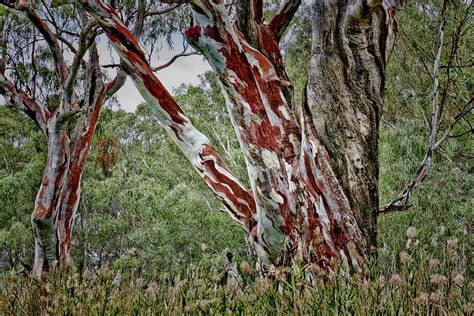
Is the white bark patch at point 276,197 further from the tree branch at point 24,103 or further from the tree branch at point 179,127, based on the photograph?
the tree branch at point 24,103

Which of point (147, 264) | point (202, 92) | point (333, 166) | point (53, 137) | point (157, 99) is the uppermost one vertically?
point (202, 92)

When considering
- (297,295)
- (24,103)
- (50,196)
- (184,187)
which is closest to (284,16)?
(297,295)

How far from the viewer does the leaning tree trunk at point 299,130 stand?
3.14m

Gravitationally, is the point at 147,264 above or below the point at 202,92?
below

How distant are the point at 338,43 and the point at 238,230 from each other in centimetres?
975

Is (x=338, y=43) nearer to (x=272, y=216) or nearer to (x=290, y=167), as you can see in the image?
(x=290, y=167)

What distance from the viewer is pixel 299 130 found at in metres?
3.54

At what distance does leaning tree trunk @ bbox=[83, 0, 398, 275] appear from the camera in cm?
314

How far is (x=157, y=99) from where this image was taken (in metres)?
3.75

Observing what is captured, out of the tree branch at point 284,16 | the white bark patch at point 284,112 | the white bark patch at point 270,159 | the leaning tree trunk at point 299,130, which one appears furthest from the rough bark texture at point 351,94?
the tree branch at point 284,16

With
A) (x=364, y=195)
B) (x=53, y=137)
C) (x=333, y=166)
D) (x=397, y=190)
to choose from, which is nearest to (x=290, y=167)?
(x=333, y=166)

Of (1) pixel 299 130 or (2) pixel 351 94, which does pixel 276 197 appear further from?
(2) pixel 351 94

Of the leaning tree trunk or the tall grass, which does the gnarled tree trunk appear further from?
the tall grass

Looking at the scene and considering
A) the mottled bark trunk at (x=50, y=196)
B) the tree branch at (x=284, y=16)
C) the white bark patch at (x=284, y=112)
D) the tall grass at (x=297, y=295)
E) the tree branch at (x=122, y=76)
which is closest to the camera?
the tall grass at (x=297, y=295)
